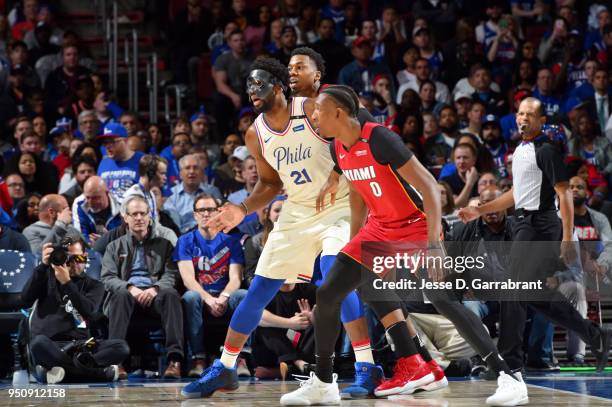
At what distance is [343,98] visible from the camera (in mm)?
5570

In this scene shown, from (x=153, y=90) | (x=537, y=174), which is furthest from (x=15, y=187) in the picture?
(x=537, y=174)

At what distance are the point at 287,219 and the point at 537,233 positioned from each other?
7.03ft

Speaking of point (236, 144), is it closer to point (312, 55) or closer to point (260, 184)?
point (260, 184)

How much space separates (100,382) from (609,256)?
420 centimetres

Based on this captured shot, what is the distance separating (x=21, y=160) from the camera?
35.1 feet

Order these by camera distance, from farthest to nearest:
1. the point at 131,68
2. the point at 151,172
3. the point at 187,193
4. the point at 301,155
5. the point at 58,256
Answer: the point at 131,68 < the point at 187,193 < the point at 151,172 < the point at 58,256 < the point at 301,155

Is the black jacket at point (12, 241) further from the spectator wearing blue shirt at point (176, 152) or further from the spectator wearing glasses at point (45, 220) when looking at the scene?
the spectator wearing blue shirt at point (176, 152)

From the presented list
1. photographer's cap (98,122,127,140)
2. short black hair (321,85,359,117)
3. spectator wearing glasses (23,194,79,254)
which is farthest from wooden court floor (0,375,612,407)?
photographer's cap (98,122,127,140)

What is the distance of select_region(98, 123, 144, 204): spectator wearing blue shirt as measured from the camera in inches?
393

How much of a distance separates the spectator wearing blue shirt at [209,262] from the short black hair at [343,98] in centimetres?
310

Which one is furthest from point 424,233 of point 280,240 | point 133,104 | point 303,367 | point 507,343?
point 133,104

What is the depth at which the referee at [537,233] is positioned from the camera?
7086 millimetres

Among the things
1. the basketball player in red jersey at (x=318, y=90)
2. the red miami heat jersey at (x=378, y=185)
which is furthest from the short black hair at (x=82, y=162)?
the red miami heat jersey at (x=378, y=185)

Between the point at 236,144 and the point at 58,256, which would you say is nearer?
the point at 58,256
